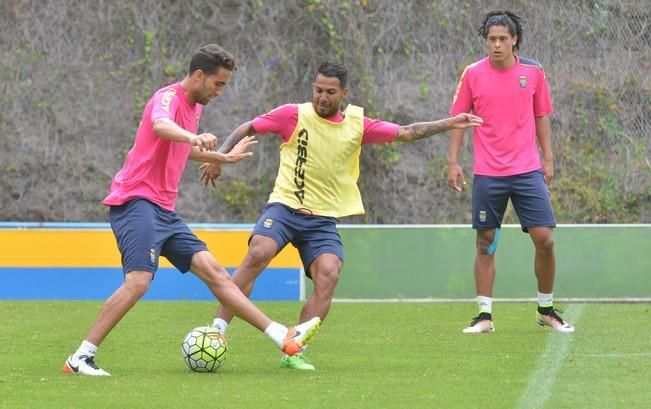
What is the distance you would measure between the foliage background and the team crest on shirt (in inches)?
341

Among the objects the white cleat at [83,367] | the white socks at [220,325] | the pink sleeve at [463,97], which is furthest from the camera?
the pink sleeve at [463,97]

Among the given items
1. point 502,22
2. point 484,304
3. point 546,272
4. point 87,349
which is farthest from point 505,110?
point 87,349

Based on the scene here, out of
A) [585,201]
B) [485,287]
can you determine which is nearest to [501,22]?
[485,287]

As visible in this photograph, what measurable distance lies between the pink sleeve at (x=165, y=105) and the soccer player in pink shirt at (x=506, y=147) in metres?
2.85

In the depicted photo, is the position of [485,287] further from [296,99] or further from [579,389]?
[296,99]

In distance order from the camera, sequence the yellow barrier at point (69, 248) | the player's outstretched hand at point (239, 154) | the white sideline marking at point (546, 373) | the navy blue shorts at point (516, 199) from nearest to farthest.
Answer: the white sideline marking at point (546, 373)
the player's outstretched hand at point (239, 154)
the navy blue shorts at point (516, 199)
the yellow barrier at point (69, 248)

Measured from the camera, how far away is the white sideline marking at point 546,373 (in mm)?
6344

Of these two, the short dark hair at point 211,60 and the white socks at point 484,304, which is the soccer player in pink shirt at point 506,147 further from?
the short dark hair at point 211,60

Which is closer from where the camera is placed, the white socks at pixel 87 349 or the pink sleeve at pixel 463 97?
the white socks at pixel 87 349

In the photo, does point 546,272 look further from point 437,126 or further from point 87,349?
point 87,349

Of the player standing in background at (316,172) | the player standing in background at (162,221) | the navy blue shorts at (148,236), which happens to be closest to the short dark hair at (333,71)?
the player standing in background at (316,172)

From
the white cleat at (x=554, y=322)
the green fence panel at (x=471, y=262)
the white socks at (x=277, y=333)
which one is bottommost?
the green fence panel at (x=471, y=262)

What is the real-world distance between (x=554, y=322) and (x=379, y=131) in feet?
7.91

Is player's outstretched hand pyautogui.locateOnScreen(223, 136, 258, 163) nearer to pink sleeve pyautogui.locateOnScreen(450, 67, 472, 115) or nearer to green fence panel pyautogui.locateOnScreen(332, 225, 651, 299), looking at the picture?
pink sleeve pyautogui.locateOnScreen(450, 67, 472, 115)
